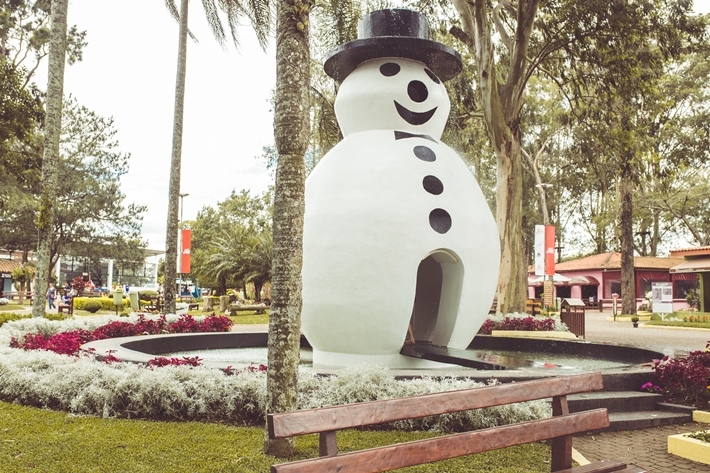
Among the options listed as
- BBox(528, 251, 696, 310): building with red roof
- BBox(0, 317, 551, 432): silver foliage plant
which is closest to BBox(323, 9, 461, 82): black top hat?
BBox(0, 317, 551, 432): silver foliage plant

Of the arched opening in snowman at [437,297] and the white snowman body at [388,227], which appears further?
the arched opening in snowman at [437,297]

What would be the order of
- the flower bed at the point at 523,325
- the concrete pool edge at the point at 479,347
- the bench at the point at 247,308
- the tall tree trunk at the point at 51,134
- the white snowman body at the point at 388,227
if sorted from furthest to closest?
the bench at the point at 247,308 < the flower bed at the point at 523,325 < the tall tree trunk at the point at 51,134 < the white snowman body at the point at 388,227 < the concrete pool edge at the point at 479,347

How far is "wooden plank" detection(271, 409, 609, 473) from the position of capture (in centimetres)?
291

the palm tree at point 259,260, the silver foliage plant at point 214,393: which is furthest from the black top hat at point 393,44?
the palm tree at point 259,260

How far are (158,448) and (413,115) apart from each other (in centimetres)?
657

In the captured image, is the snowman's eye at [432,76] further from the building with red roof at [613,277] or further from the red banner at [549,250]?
the building with red roof at [613,277]

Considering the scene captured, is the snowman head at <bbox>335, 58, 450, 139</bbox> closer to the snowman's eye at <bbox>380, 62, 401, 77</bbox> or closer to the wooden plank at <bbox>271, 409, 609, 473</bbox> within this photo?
the snowman's eye at <bbox>380, 62, 401, 77</bbox>

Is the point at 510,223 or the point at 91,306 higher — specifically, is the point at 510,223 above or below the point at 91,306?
above

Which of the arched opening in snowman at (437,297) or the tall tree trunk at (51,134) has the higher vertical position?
the tall tree trunk at (51,134)

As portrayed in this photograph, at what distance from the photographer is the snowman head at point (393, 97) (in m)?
9.81

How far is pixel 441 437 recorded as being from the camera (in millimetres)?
3297

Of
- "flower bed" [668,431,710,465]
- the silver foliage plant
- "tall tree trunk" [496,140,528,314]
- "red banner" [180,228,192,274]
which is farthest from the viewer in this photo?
"red banner" [180,228,192,274]

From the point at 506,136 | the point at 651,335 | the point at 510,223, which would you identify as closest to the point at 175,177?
the point at 506,136

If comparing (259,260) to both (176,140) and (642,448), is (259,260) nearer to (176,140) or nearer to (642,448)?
(176,140)
